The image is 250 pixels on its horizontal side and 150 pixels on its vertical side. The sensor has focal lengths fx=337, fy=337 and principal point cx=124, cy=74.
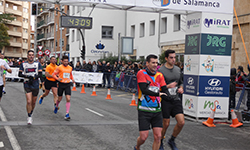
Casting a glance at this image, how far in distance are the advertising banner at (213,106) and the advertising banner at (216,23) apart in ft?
7.44

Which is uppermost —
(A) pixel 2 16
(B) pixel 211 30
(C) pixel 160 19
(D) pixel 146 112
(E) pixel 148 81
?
(A) pixel 2 16

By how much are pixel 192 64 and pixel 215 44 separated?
1019 mm

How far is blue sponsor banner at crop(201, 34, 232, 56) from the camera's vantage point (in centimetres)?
1127

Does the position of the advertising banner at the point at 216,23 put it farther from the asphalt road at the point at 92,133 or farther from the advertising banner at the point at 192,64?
the asphalt road at the point at 92,133

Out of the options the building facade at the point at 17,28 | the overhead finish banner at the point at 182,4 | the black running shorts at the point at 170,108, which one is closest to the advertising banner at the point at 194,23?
the overhead finish banner at the point at 182,4

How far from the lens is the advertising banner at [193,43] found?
1130 cm

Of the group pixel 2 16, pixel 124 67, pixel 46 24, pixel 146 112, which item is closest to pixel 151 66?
pixel 146 112

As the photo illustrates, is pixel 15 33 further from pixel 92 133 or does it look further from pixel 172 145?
pixel 172 145

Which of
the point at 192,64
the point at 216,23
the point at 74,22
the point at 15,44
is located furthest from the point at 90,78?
the point at 15,44

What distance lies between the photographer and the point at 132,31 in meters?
39.4

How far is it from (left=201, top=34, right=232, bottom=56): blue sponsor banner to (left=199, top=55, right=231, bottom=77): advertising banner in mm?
169

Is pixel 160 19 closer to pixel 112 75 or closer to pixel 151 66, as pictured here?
pixel 112 75

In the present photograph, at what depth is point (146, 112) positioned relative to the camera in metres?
5.75

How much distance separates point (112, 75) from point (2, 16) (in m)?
39.0
